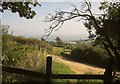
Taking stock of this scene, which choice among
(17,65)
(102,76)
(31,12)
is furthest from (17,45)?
(102,76)

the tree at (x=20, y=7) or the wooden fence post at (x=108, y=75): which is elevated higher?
the tree at (x=20, y=7)

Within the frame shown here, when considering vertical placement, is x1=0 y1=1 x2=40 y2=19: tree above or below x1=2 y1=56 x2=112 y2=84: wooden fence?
above

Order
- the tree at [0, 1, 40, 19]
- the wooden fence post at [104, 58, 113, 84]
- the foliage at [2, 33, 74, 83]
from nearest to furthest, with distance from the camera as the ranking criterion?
the wooden fence post at [104, 58, 113, 84] < the tree at [0, 1, 40, 19] < the foliage at [2, 33, 74, 83]

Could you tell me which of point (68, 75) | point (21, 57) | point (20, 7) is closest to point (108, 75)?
point (68, 75)

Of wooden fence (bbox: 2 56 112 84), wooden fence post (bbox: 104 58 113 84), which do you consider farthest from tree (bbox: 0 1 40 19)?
wooden fence post (bbox: 104 58 113 84)

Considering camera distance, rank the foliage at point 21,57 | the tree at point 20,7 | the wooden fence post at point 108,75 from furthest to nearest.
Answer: the foliage at point 21,57, the tree at point 20,7, the wooden fence post at point 108,75

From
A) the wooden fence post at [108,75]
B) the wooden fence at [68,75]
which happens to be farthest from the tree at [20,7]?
the wooden fence post at [108,75]

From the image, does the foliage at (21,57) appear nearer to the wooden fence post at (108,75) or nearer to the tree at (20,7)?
the tree at (20,7)

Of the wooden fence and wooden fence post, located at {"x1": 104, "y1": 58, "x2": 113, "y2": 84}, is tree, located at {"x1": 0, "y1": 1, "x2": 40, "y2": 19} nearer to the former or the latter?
the wooden fence

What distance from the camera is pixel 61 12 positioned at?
23.7 ft

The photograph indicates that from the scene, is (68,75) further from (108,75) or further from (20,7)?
(20,7)

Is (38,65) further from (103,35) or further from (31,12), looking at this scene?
(103,35)

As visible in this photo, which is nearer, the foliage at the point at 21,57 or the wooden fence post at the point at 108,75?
the wooden fence post at the point at 108,75

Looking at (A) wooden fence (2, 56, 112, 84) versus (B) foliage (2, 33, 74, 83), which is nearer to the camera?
(A) wooden fence (2, 56, 112, 84)
